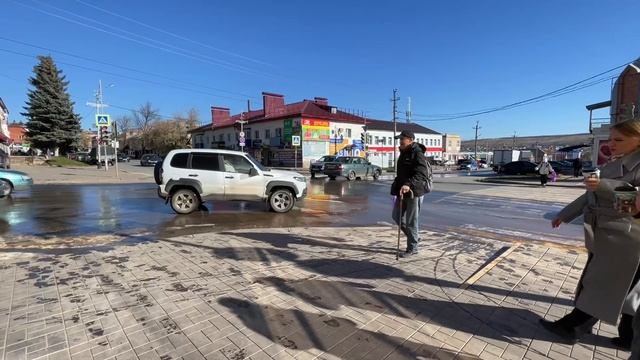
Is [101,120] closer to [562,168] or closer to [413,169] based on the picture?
[413,169]

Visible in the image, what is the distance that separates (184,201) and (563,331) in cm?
896

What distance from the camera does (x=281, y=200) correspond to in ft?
35.1

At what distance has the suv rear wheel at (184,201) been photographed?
10.0 m

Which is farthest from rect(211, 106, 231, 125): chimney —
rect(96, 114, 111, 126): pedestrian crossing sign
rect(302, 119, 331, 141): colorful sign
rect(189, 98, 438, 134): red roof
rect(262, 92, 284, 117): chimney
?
rect(96, 114, 111, 126): pedestrian crossing sign

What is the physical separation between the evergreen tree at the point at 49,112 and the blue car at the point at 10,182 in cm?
3756

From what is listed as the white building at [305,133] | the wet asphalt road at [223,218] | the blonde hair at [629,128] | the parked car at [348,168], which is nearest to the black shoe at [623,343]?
the blonde hair at [629,128]

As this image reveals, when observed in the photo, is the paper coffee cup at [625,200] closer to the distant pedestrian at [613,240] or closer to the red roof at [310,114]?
the distant pedestrian at [613,240]

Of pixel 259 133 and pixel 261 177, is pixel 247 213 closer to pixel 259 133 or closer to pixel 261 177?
pixel 261 177

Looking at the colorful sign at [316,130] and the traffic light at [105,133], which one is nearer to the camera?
the traffic light at [105,133]

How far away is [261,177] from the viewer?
1048 centimetres

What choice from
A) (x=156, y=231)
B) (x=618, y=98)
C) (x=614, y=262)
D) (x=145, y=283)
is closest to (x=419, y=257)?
(x=614, y=262)

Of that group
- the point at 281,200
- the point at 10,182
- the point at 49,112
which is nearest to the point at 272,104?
the point at 49,112

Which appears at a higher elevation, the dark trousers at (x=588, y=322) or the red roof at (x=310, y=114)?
the red roof at (x=310, y=114)

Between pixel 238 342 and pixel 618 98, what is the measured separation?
32.1m
